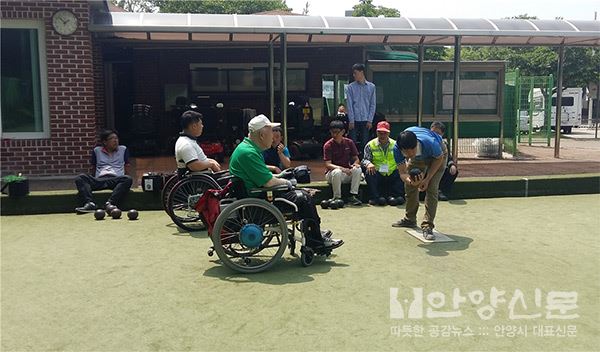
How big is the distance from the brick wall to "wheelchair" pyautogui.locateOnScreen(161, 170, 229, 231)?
3.26 metres

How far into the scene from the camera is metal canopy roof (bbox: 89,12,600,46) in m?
8.88

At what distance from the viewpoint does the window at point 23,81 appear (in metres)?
8.77

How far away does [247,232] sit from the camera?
469 centimetres

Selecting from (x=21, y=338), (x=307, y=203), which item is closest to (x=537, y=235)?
(x=307, y=203)

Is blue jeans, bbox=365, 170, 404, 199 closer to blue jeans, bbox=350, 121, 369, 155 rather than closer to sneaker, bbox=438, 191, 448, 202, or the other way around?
sneaker, bbox=438, 191, 448, 202

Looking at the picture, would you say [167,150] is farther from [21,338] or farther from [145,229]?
A: [21,338]

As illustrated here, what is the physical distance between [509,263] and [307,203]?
69.4 inches

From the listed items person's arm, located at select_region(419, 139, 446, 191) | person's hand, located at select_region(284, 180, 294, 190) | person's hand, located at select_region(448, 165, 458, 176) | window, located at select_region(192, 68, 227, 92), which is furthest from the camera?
window, located at select_region(192, 68, 227, 92)

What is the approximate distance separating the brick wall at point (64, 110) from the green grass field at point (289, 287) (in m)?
2.40

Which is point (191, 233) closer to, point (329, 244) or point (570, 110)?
point (329, 244)

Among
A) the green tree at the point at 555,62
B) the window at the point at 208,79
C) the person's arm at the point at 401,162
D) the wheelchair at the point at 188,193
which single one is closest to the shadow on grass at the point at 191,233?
the wheelchair at the point at 188,193

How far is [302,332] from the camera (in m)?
3.48

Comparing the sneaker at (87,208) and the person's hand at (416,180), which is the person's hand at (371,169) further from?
the sneaker at (87,208)

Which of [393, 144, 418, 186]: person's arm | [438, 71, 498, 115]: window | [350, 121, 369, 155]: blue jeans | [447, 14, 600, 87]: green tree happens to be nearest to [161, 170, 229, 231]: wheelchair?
[393, 144, 418, 186]: person's arm
